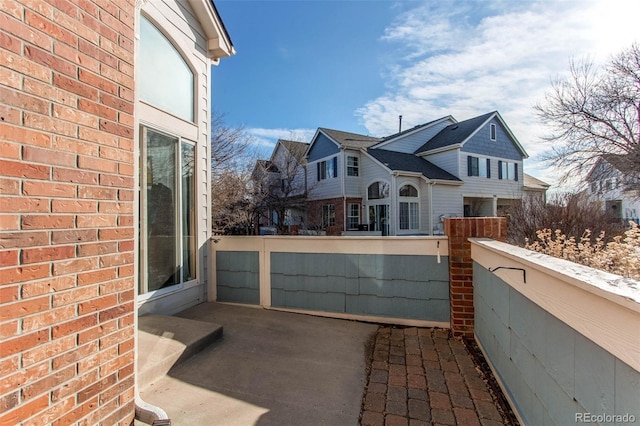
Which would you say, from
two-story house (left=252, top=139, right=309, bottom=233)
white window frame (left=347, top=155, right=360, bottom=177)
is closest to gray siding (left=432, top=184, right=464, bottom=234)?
white window frame (left=347, top=155, right=360, bottom=177)

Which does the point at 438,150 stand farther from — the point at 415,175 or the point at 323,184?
the point at 323,184

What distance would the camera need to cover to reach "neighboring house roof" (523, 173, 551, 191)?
2177cm

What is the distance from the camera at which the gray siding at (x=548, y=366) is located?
3.65 feet

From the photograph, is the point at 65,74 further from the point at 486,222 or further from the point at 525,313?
the point at 486,222

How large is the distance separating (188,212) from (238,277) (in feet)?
4.22

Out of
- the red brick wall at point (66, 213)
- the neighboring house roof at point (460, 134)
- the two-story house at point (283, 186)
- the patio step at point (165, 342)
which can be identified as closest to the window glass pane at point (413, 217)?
the neighboring house roof at point (460, 134)

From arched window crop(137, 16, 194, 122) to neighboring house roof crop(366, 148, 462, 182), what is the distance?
42.1 feet

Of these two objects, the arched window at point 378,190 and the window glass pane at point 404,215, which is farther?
the arched window at point 378,190

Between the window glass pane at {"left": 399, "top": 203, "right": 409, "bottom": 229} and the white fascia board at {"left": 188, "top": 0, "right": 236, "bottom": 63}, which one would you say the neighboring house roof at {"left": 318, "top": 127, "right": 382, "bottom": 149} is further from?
the white fascia board at {"left": 188, "top": 0, "right": 236, "bottom": 63}

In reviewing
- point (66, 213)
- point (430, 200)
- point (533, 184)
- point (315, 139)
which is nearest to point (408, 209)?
point (430, 200)

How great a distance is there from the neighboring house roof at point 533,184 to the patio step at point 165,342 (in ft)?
77.8

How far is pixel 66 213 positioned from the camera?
1.46 meters

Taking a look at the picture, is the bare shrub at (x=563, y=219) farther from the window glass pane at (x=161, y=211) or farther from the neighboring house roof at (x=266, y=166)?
the neighboring house roof at (x=266, y=166)

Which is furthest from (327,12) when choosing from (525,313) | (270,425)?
(270,425)
